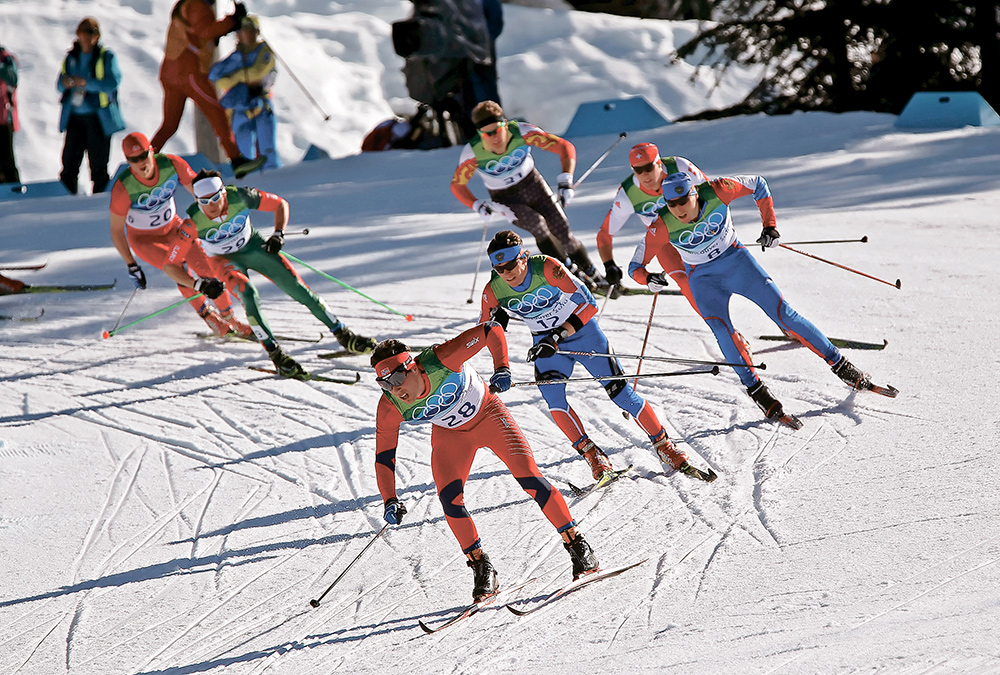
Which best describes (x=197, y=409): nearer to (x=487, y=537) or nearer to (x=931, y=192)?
(x=487, y=537)

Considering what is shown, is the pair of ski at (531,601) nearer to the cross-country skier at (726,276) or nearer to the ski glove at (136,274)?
the cross-country skier at (726,276)

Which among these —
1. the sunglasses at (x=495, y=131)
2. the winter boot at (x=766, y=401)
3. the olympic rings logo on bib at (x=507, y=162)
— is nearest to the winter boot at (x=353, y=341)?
the olympic rings logo on bib at (x=507, y=162)

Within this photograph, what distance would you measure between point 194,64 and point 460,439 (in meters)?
11.8

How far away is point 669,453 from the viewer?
5.71 m

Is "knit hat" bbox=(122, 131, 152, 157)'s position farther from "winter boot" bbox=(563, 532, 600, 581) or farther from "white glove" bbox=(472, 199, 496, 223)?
"winter boot" bbox=(563, 532, 600, 581)

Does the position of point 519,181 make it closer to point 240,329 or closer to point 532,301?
point 240,329

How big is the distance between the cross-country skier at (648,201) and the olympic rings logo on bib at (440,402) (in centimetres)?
202

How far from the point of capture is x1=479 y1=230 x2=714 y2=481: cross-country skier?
5434mm

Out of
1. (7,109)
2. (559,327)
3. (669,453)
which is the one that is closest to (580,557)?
(669,453)

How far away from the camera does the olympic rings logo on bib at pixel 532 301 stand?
549cm

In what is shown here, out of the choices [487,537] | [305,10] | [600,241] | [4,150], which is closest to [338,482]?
[487,537]

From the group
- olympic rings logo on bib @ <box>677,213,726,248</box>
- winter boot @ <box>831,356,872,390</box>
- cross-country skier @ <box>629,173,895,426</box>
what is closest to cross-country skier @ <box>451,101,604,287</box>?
cross-country skier @ <box>629,173,895,426</box>

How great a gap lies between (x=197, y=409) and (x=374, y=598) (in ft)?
10.7

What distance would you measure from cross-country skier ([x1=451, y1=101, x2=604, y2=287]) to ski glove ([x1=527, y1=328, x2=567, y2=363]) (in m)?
3.05
